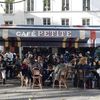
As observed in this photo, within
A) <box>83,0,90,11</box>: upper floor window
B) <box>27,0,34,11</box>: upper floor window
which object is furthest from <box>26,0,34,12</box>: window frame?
<box>83,0,90,11</box>: upper floor window

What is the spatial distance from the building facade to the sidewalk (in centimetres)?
4050

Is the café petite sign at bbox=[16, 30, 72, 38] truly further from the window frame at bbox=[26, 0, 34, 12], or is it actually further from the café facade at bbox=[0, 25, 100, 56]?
the window frame at bbox=[26, 0, 34, 12]

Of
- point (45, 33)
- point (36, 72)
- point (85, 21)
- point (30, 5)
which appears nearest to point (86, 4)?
point (85, 21)

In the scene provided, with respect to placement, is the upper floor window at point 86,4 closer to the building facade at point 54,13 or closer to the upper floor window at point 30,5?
the building facade at point 54,13

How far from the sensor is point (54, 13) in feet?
203

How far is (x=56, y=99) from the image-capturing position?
672 inches

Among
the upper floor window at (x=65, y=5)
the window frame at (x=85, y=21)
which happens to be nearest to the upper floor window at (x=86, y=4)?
the window frame at (x=85, y=21)

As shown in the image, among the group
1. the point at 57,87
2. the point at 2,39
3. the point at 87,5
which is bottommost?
the point at 57,87

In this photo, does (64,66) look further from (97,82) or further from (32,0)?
(32,0)

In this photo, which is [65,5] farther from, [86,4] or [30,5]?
[30,5]

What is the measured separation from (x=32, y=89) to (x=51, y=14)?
1644 inches

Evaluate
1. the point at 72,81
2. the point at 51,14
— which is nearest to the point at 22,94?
the point at 72,81

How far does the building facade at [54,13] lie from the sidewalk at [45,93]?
4050 centimetres

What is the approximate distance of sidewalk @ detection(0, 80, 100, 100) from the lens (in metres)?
17.5
